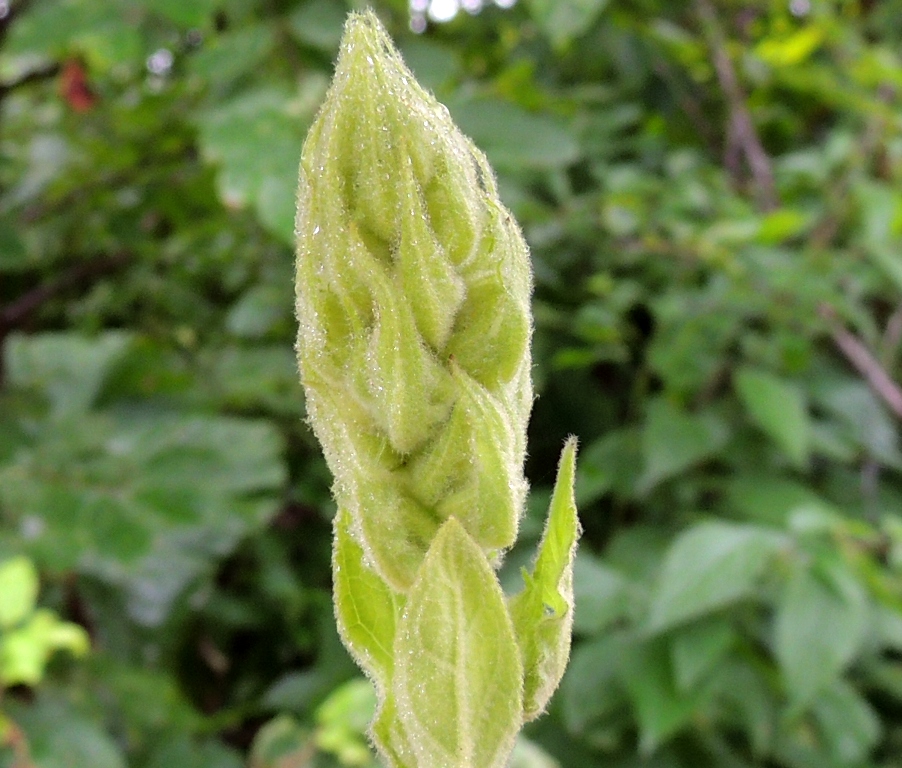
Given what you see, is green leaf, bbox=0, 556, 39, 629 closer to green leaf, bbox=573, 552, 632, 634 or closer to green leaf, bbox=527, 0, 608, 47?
green leaf, bbox=573, 552, 632, 634

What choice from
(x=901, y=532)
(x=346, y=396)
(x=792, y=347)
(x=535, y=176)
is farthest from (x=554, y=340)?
(x=346, y=396)

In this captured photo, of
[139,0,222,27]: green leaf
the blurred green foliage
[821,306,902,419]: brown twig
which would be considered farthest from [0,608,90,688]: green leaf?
[821,306,902,419]: brown twig

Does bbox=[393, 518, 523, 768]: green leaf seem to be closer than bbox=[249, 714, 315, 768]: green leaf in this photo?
Yes

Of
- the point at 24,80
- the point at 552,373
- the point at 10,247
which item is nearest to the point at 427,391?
the point at 10,247

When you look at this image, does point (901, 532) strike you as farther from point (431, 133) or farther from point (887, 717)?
point (431, 133)

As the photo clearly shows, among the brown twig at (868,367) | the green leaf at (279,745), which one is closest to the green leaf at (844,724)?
the brown twig at (868,367)
